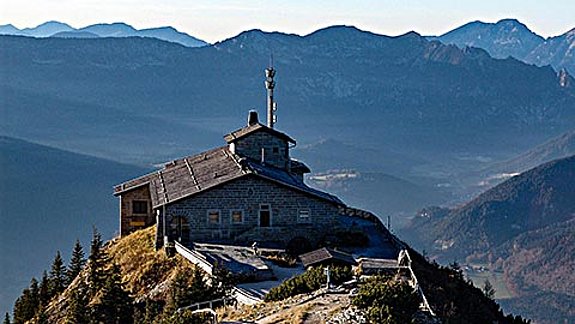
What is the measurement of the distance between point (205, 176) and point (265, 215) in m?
5.19

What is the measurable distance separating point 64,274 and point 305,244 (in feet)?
47.1

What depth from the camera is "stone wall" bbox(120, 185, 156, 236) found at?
197ft

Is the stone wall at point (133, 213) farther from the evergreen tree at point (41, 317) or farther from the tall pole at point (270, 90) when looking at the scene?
the tall pole at point (270, 90)

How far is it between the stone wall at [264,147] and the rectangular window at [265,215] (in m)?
9.75

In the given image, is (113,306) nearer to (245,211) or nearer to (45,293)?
(245,211)

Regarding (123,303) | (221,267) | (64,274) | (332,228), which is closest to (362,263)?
(221,267)

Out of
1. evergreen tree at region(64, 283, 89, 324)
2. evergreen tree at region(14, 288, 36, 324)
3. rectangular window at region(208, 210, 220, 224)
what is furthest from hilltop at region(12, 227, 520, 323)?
rectangular window at region(208, 210, 220, 224)

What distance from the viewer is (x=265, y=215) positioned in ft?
172

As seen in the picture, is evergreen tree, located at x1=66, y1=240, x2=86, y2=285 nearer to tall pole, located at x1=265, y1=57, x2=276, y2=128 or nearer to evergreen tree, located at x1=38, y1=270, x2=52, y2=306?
evergreen tree, located at x1=38, y1=270, x2=52, y2=306

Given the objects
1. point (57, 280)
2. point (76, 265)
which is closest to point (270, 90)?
point (76, 265)

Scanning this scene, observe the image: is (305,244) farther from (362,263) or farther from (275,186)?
(362,263)

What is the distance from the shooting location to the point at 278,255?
48.2 m

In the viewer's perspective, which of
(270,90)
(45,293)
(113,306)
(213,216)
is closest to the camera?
(113,306)

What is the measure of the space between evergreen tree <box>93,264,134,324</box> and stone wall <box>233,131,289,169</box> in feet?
78.8
